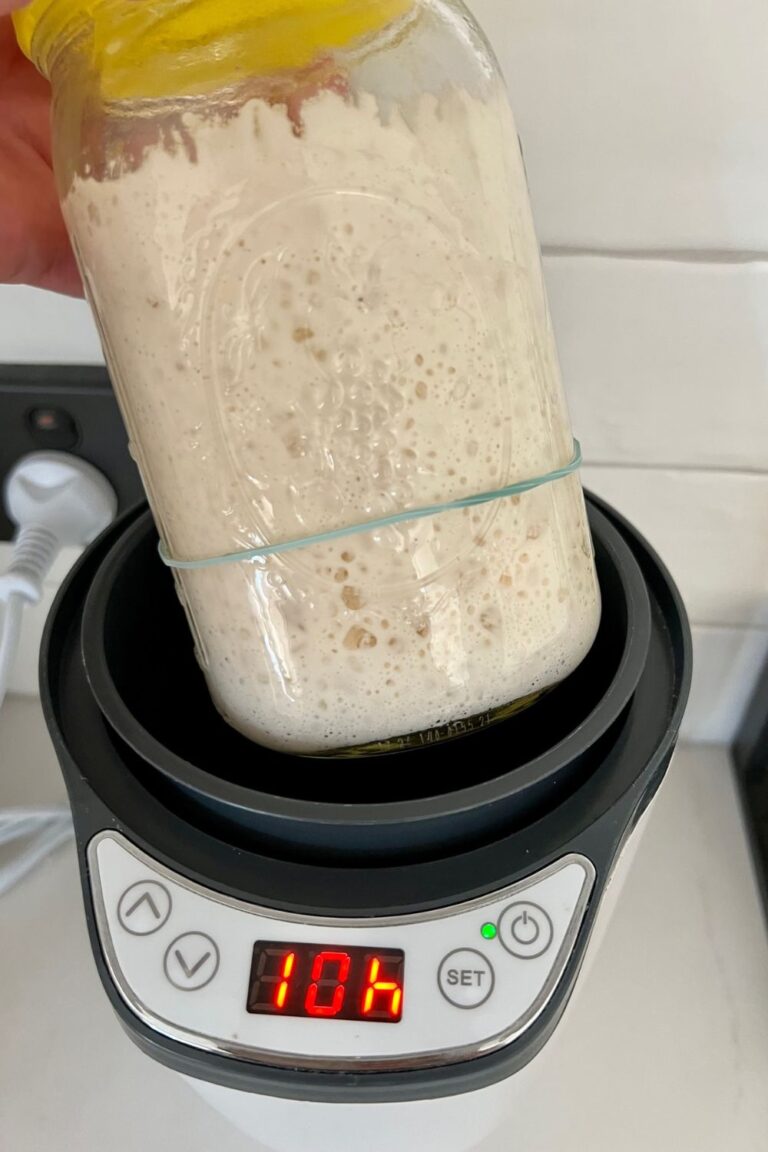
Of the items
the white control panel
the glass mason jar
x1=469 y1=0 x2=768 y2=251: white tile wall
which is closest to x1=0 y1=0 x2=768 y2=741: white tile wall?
x1=469 y1=0 x2=768 y2=251: white tile wall

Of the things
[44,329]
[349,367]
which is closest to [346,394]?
[349,367]

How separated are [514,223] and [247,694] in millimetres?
226

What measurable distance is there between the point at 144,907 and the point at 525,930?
0.16 meters

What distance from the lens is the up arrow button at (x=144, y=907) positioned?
38 centimetres

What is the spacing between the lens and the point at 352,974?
1.18 feet

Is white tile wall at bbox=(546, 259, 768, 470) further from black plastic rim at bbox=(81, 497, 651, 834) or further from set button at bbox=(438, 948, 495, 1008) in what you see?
set button at bbox=(438, 948, 495, 1008)

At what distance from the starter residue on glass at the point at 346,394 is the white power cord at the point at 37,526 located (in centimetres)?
26

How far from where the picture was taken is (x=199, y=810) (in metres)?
0.40

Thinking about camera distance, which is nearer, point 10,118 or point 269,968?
point 269,968

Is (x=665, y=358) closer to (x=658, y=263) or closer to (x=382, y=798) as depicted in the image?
(x=658, y=263)

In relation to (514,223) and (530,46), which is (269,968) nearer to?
(514,223)

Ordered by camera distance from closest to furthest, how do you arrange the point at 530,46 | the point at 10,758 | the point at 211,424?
1. the point at 211,424
2. the point at 530,46
3. the point at 10,758

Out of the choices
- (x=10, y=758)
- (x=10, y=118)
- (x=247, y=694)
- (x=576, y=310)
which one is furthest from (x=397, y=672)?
(x=10, y=758)

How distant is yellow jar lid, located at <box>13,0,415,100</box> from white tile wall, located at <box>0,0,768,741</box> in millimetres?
179
